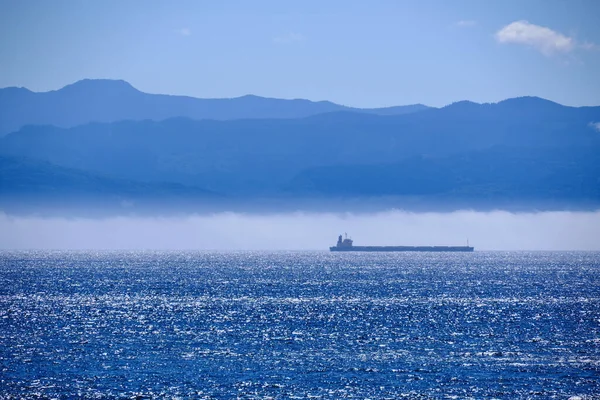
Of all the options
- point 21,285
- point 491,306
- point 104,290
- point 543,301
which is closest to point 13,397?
point 491,306

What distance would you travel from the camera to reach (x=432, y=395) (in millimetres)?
59281

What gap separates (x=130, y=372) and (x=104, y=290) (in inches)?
3780

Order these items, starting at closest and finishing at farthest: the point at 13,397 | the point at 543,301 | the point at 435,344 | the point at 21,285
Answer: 1. the point at 13,397
2. the point at 435,344
3. the point at 543,301
4. the point at 21,285

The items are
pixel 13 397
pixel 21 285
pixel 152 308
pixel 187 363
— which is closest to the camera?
pixel 13 397

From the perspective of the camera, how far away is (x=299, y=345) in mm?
82312

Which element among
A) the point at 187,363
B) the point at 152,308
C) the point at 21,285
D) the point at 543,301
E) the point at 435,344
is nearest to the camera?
the point at 187,363

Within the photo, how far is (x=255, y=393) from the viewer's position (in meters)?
59.9

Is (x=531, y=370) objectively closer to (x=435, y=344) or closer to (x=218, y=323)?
(x=435, y=344)

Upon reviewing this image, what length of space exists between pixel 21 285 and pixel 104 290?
937 inches

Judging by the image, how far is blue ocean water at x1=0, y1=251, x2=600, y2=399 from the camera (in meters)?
61.8

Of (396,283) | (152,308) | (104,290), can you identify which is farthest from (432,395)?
(396,283)

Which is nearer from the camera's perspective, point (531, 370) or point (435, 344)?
point (531, 370)

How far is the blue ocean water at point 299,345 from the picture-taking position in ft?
203

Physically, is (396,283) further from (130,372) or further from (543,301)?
(130,372)
